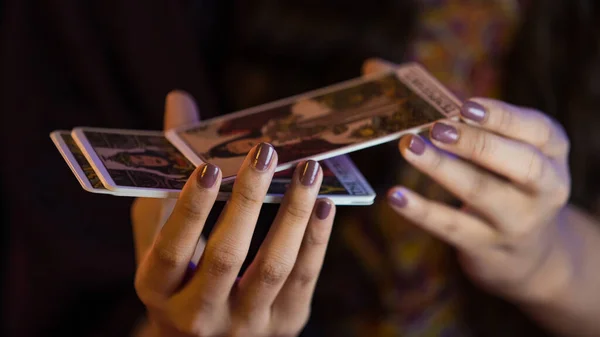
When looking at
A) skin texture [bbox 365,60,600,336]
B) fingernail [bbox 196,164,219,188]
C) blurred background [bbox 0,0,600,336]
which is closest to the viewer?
fingernail [bbox 196,164,219,188]

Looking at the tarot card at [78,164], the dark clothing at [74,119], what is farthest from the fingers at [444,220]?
the dark clothing at [74,119]

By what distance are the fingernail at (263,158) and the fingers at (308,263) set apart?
3.1 inches

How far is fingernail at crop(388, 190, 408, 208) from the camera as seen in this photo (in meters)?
0.66

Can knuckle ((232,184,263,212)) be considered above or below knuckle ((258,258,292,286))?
above

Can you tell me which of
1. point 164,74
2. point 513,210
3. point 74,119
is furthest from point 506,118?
point 74,119

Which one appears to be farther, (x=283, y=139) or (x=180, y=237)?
(x=283, y=139)

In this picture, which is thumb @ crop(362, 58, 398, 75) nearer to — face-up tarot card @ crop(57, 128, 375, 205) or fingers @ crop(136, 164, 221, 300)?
face-up tarot card @ crop(57, 128, 375, 205)

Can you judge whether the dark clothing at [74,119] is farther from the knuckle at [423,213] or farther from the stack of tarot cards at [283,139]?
the knuckle at [423,213]

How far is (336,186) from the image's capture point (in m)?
0.62

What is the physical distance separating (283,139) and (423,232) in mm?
481

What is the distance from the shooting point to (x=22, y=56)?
926mm

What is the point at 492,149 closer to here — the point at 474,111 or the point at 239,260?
the point at 474,111

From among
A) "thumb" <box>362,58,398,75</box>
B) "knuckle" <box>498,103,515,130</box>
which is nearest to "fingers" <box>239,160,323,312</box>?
"knuckle" <box>498,103,515,130</box>

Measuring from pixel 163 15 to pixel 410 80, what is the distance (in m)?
0.45
